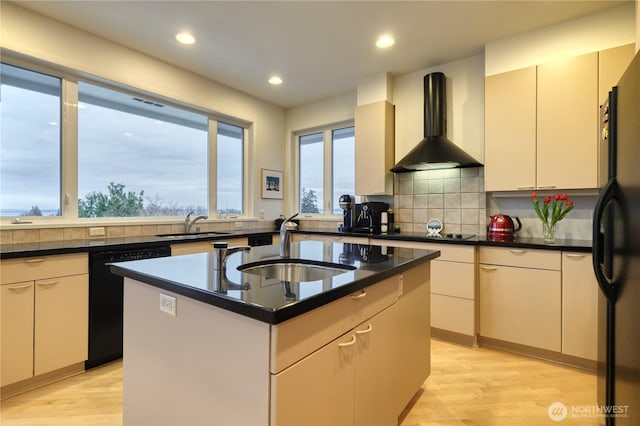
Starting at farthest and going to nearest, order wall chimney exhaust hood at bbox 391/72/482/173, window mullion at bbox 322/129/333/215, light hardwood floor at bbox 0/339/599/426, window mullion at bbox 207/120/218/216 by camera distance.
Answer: window mullion at bbox 322/129/333/215 < window mullion at bbox 207/120/218/216 < wall chimney exhaust hood at bbox 391/72/482/173 < light hardwood floor at bbox 0/339/599/426

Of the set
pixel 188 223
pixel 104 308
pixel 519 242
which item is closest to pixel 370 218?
pixel 519 242

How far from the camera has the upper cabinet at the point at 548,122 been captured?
7.77 ft

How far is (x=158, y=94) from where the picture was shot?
3.13 meters

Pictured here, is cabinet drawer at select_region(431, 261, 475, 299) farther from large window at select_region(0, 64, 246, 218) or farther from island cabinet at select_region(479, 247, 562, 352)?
large window at select_region(0, 64, 246, 218)

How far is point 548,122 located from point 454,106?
3.01 feet

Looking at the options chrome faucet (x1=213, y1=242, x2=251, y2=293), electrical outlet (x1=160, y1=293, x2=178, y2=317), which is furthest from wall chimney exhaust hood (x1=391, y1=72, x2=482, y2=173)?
electrical outlet (x1=160, y1=293, x2=178, y2=317)

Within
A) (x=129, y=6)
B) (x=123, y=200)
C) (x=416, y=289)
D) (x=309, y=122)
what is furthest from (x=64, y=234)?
(x=309, y=122)

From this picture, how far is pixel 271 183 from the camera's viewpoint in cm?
445

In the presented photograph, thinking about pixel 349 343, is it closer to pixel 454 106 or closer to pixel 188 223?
pixel 188 223

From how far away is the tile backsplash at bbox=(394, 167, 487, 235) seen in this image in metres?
3.09

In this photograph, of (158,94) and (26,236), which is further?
(158,94)

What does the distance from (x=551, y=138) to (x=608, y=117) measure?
49.0 inches

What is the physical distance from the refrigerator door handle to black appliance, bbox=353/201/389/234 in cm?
206

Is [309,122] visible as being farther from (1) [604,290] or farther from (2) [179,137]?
(1) [604,290]
